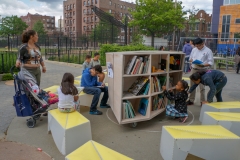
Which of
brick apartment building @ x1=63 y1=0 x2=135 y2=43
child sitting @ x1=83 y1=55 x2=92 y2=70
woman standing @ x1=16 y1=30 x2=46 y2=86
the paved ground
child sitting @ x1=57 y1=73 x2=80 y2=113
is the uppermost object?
brick apartment building @ x1=63 y1=0 x2=135 y2=43

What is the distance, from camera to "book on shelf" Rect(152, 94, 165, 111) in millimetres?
4938

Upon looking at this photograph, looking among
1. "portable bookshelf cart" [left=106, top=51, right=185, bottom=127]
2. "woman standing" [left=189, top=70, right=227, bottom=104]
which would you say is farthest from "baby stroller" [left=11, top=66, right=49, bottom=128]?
"woman standing" [left=189, top=70, right=227, bottom=104]

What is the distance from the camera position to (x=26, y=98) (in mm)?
4375

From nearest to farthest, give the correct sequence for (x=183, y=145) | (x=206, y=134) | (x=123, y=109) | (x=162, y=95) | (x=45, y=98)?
(x=183, y=145) → (x=206, y=134) → (x=123, y=109) → (x=45, y=98) → (x=162, y=95)

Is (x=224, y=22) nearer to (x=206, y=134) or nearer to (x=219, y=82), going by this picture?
(x=219, y=82)

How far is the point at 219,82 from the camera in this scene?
5.13 meters

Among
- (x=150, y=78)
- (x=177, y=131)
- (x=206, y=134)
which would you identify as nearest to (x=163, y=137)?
(x=177, y=131)

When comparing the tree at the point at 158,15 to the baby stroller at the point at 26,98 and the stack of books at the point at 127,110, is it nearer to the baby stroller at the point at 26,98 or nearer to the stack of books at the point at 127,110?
the stack of books at the point at 127,110

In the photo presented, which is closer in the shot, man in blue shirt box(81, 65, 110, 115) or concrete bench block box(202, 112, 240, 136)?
concrete bench block box(202, 112, 240, 136)

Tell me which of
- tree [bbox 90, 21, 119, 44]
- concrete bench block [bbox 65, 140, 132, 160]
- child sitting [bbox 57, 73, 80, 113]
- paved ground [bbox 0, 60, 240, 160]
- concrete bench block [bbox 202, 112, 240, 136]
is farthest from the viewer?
tree [bbox 90, 21, 119, 44]

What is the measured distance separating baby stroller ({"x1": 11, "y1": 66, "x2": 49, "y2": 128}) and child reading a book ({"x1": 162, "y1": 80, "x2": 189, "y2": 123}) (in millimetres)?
2767

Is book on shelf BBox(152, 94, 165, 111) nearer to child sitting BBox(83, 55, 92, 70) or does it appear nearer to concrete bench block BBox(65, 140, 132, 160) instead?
concrete bench block BBox(65, 140, 132, 160)

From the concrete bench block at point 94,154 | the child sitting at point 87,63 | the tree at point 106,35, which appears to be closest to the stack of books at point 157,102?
the concrete bench block at point 94,154

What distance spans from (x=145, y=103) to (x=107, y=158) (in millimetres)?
2196
